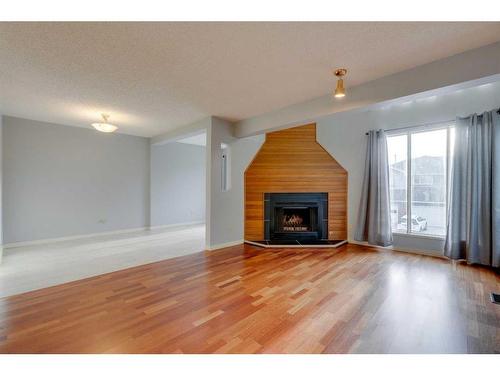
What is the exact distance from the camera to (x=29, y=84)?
2.78 meters

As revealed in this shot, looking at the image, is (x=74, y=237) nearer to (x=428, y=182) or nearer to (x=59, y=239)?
(x=59, y=239)

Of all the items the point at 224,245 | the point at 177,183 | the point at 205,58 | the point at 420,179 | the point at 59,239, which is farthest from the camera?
the point at 177,183

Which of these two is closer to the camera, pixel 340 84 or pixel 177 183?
pixel 340 84

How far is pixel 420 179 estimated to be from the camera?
3955mm

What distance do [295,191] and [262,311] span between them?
3.06 metres

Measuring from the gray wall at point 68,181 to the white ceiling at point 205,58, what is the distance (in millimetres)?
1246

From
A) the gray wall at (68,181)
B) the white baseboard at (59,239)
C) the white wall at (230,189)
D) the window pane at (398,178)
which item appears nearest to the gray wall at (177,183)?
the gray wall at (68,181)

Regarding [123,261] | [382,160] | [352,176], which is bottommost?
[123,261]

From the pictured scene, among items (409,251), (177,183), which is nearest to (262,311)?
(409,251)

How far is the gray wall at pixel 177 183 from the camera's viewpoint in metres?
6.21

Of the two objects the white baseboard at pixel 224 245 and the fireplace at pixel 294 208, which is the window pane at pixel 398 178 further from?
the white baseboard at pixel 224 245
